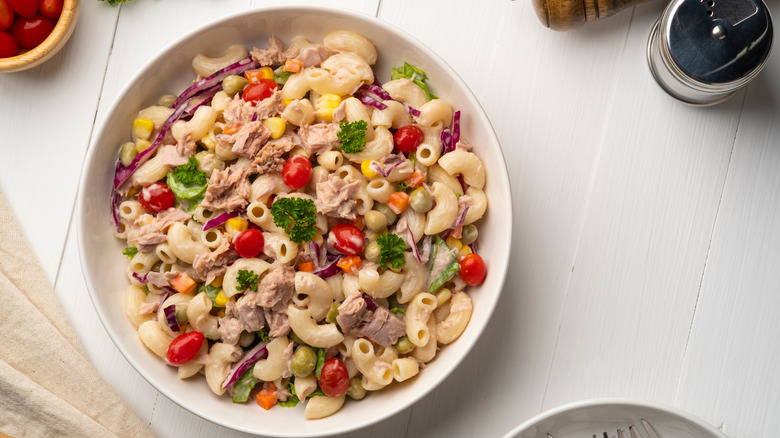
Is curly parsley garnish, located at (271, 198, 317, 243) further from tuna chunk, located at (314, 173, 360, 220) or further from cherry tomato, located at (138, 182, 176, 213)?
cherry tomato, located at (138, 182, 176, 213)

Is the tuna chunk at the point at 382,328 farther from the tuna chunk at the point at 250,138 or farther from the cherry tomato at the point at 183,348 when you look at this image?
the tuna chunk at the point at 250,138

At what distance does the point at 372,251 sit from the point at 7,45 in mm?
1633

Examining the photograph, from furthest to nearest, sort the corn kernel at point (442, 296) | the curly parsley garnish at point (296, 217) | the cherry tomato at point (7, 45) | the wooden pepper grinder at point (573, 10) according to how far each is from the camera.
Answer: the cherry tomato at point (7, 45)
the wooden pepper grinder at point (573, 10)
the corn kernel at point (442, 296)
the curly parsley garnish at point (296, 217)

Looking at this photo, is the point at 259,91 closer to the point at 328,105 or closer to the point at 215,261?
the point at 328,105

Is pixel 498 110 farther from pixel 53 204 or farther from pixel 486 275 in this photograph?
pixel 53 204

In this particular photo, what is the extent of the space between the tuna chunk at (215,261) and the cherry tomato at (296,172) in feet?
0.97

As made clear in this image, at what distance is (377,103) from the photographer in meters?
2.16

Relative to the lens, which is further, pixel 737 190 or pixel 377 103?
pixel 737 190

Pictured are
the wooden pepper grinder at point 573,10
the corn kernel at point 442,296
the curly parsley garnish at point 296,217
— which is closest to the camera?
the curly parsley garnish at point 296,217

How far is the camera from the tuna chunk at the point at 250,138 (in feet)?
6.86

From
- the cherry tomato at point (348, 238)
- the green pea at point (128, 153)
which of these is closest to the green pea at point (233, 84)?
the green pea at point (128, 153)

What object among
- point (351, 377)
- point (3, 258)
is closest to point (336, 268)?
point (351, 377)

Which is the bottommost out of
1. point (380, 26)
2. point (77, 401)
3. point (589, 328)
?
point (77, 401)

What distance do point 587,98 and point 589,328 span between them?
0.90 meters
